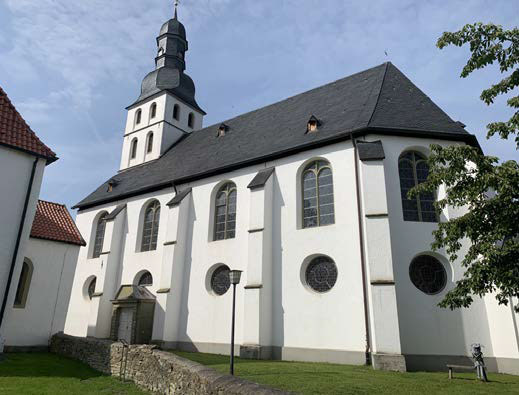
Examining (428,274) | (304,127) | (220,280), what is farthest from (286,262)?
(304,127)

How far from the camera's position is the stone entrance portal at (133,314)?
1597 centimetres

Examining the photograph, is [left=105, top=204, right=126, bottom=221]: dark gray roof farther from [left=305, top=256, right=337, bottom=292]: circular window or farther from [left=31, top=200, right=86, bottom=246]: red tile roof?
[left=305, top=256, right=337, bottom=292]: circular window

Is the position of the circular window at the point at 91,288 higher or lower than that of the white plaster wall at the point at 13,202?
lower

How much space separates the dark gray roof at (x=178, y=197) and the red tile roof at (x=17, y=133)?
582 centimetres

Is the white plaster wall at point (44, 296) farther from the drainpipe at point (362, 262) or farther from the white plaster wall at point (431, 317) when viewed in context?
the white plaster wall at point (431, 317)

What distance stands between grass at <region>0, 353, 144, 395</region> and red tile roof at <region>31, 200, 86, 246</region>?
13.4 ft

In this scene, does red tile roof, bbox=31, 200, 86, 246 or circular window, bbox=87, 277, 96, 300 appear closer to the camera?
red tile roof, bbox=31, 200, 86, 246

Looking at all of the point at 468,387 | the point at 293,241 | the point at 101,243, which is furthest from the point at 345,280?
the point at 101,243

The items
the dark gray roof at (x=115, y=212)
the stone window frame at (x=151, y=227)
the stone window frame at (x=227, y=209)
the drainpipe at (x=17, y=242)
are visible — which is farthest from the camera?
the dark gray roof at (x=115, y=212)

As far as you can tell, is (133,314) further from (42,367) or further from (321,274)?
(321,274)

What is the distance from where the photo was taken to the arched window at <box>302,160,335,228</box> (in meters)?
13.7

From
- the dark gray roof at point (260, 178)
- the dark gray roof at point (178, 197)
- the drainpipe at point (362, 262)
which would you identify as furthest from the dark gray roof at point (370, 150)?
the dark gray roof at point (178, 197)

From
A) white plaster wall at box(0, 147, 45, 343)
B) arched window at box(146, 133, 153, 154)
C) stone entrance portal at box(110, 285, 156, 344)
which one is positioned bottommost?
stone entrance portal at box(110, 285, 156, 344)

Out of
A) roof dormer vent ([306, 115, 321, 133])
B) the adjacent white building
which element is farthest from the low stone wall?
roof dormer vent ([306, 115, 321, 133])
